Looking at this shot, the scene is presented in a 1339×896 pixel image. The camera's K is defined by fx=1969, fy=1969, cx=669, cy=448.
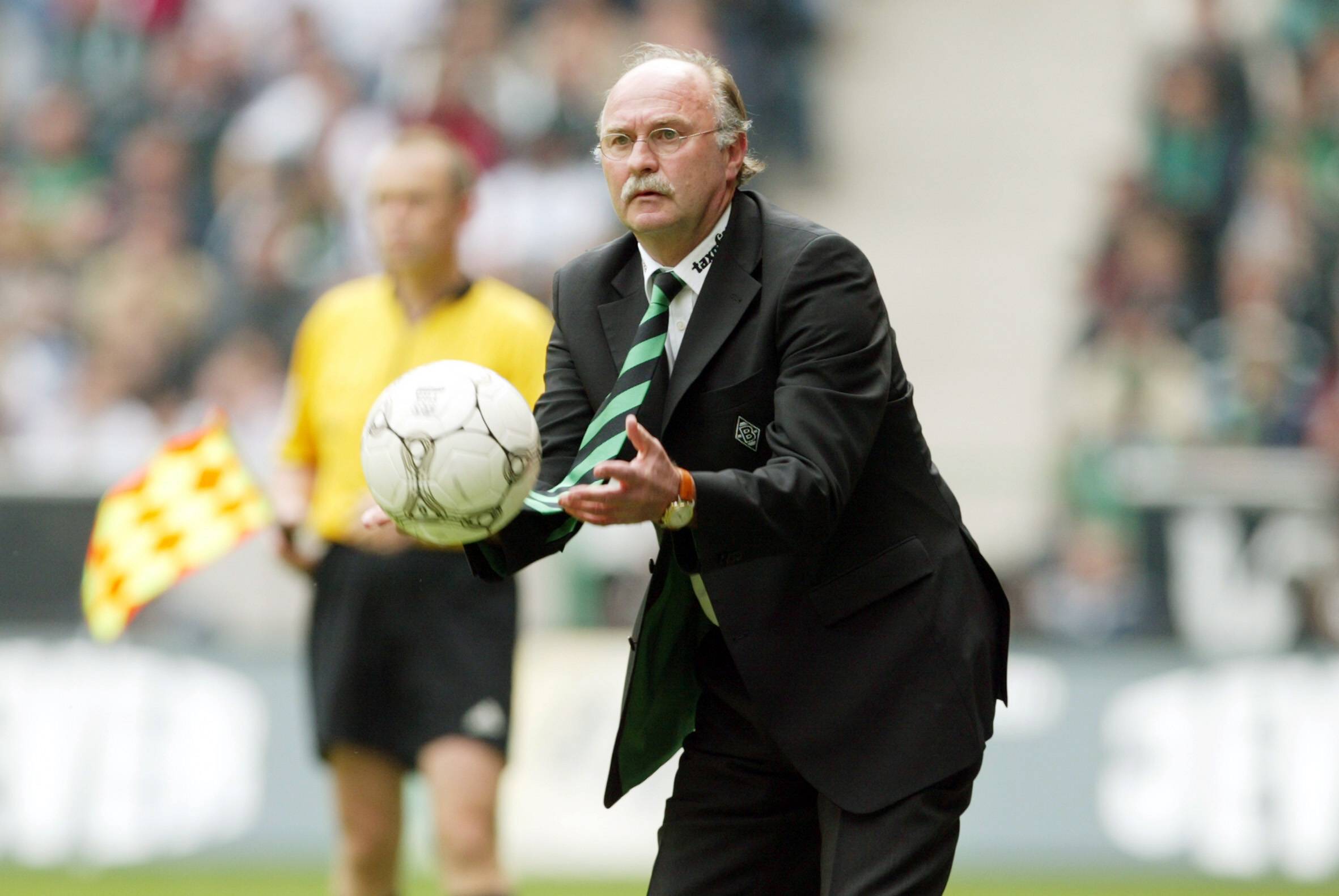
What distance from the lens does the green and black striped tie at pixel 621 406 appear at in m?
3.62

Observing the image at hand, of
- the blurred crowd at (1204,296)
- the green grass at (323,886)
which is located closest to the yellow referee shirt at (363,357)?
the green grass at (323,886)

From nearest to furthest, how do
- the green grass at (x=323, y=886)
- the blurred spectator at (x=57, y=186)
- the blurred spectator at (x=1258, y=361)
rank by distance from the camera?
the green grass at (x=323, y=886) < the blurred spectator at (x=1258, y=361) < the blurred spectator at (x=57, y=186)

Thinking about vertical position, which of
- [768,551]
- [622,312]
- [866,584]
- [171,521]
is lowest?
[171,521]

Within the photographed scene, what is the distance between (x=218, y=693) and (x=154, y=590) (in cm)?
332

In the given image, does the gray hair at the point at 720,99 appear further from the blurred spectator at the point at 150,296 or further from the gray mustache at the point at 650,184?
the blurred spectator at the point at 150,296

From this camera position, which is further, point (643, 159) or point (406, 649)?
point (406, 649)

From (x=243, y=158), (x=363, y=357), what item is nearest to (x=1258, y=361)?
(x=243, y=158)

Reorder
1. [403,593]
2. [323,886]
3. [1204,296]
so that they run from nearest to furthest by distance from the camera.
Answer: [403,593], [323,886], [1204,296]

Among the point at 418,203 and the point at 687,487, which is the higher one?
the point at 418,203

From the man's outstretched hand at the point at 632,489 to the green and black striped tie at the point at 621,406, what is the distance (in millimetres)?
222

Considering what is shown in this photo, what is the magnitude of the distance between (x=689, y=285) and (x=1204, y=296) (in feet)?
28.9

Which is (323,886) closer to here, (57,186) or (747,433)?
(747,433)

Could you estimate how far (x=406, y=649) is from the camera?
18.9ft

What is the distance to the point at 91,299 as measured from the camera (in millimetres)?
12055
